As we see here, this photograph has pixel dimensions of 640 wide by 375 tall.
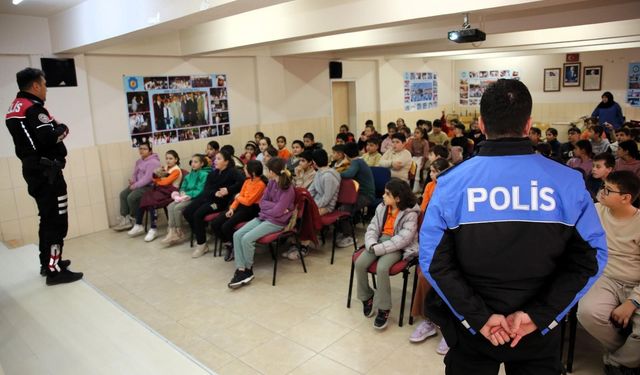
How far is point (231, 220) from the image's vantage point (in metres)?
4.97

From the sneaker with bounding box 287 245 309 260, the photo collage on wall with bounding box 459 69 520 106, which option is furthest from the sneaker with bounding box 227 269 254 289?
the photo collage on wall with bounding box 459 69 520 106

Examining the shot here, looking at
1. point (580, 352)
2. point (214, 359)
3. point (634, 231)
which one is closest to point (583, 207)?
point (634, 231)

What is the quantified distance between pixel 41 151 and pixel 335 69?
7529mm

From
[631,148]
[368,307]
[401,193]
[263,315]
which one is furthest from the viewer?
[631,148]

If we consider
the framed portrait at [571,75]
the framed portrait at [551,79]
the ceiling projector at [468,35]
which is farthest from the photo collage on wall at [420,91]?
the ceiling projector at [468,35]

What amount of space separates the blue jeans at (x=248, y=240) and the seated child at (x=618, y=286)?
8.89 feet

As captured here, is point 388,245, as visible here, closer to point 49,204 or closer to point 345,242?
point 345,242

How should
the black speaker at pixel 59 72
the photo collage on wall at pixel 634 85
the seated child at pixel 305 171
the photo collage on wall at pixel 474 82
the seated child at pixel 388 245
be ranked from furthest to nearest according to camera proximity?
1. the photo collage on wall at pixel 474 82
2. the photo collage on wall at pixel 634 85
3. the black speaker at pixel 59 72
4. the seated child at pixel 305 171
5. the seated child at pixel 388 245

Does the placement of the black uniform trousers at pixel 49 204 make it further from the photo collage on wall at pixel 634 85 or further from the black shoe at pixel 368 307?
the photo collage on wall at pixel 634 85

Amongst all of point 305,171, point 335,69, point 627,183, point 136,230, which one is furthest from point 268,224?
point 335,69

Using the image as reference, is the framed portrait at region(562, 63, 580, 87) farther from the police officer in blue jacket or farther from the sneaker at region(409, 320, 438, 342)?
the police officer in blue jacket

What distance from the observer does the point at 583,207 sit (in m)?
1.51

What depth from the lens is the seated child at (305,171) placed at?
5258 millimetres

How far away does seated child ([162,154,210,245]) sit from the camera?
5680mm
